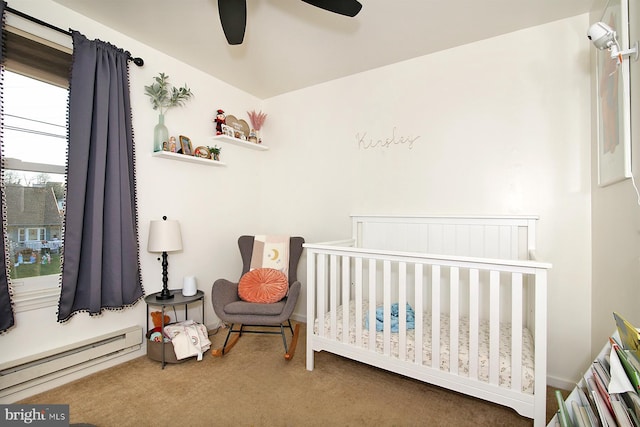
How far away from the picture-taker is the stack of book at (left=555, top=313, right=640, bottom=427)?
2.46 ft

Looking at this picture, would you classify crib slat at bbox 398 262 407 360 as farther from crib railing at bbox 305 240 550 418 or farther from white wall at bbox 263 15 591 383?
white wall at bbox 263 15 591 383

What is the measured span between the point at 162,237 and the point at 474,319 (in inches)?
81.7

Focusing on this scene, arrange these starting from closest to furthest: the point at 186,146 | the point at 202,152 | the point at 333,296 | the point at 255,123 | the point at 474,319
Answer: the point at 474,319, the point at 333,296, the point at 186,146, the point at 202,152, the point at 255,123

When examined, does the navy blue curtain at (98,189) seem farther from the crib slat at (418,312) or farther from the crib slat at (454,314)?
the crib slat at (454,314)

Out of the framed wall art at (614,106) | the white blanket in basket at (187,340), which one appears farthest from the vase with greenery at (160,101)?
the framed wall art at (614,106)

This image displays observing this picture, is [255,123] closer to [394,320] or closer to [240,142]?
A: [240,142]

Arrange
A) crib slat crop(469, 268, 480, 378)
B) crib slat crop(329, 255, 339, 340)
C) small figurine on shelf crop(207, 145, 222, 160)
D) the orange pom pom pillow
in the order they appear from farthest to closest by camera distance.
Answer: small figurine on shelf crop(207, 145, 222, 160)
the orange pom pom pillow
crib slat crop(329, 255, 339, 340)
crib slat crop(469, 268, 480, 378)

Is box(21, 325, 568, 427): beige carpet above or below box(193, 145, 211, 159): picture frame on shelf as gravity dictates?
below

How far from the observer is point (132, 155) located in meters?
2.17

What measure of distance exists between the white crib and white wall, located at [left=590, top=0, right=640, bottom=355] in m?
0.32

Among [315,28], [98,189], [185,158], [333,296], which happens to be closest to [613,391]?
[333,296]

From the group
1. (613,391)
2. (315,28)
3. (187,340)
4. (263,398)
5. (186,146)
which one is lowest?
(263,398)

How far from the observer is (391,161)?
8.41 ft

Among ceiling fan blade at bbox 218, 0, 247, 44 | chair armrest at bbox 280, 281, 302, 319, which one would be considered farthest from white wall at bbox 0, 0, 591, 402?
ceiling fan blade at bbox 218, 0, 247, 44
